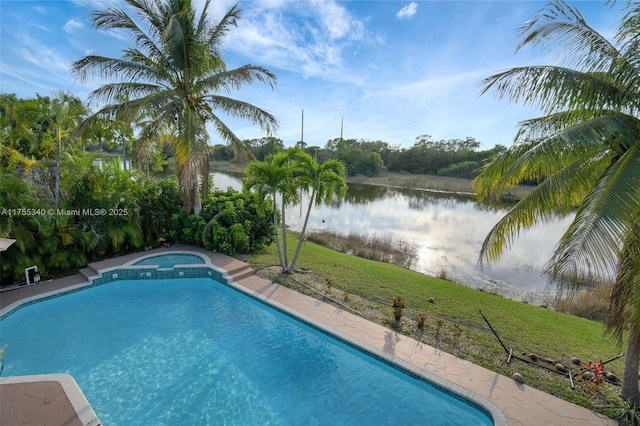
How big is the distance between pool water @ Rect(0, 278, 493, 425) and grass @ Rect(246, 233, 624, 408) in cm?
126

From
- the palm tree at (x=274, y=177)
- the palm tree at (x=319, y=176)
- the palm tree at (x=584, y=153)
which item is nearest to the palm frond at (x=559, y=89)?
the palm tree at (x=584, y=153)

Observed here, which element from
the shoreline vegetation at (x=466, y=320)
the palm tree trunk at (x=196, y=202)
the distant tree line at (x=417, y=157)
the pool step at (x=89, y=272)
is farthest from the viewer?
the distant tree line at (x=417, y=157)

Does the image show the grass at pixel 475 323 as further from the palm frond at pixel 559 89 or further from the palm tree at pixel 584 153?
the palm frond at pixel 559 89

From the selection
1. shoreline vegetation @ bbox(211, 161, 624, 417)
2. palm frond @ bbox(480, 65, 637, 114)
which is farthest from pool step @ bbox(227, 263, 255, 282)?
palm frond @ bbox(480, 65, 637, 114)

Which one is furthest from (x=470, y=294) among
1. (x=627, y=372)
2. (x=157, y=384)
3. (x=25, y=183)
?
(x=25, y=183)

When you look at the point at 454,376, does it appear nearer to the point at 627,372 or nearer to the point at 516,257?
the point at 627,372

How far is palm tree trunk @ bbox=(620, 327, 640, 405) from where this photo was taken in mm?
3885

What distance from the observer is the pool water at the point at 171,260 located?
8808mm

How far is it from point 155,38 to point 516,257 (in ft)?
54.9

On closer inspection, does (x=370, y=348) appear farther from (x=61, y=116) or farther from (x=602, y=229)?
(x=61, y=116)

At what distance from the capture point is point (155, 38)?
370 inches

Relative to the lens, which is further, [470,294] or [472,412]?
[470,294]

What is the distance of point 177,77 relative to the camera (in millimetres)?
9602

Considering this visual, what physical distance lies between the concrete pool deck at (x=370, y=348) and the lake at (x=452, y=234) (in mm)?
2955
